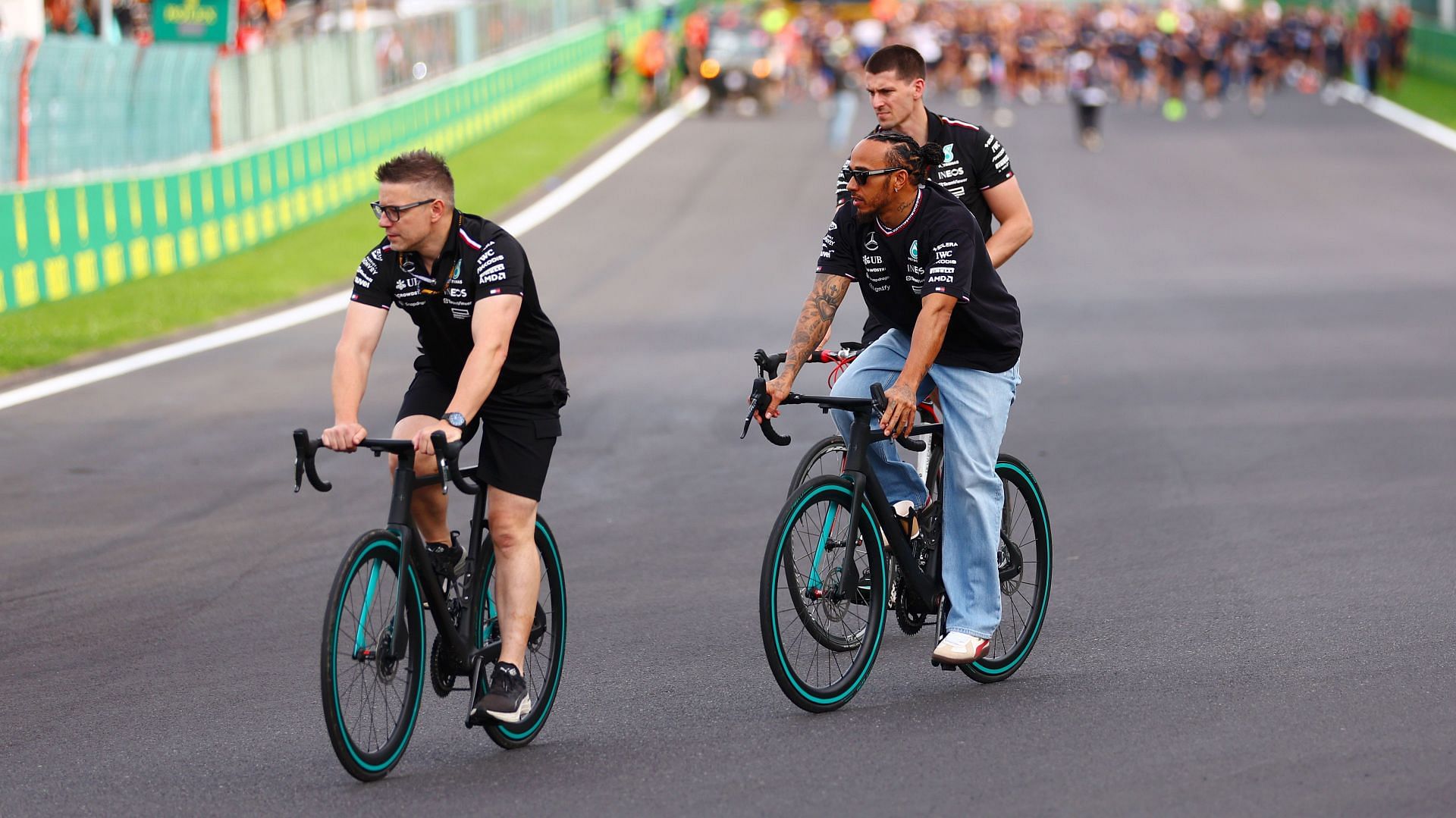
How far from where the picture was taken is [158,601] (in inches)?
313

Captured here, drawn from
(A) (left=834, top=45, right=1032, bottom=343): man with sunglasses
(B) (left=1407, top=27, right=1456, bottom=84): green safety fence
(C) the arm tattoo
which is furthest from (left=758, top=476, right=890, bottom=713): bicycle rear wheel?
(B) (left=1407, top=27, right=1456, bottom=84): green safety fence

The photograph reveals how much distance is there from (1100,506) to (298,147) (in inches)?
712

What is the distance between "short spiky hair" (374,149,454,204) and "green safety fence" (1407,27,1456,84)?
46.5 metres

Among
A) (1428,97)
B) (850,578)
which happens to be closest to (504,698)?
(850,578)

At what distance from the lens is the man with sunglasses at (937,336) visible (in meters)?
6.17

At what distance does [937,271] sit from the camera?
20.3 feet

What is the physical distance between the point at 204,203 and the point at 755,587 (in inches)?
608

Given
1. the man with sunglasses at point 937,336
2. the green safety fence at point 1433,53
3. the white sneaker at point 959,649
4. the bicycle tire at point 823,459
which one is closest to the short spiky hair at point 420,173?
the man with sunglasses at point 937,336

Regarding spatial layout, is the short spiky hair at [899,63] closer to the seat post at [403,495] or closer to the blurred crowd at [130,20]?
the seat post at [403,495]

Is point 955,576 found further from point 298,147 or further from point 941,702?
point 298,147

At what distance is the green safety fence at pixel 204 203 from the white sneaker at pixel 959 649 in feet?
41.9

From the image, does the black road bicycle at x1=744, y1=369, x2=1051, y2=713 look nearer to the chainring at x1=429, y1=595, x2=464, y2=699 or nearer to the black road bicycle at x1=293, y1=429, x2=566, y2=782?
the black road bicycle at x1=293, y1=429, x2=566, y2=782

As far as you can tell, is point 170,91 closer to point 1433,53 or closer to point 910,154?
point 910,154

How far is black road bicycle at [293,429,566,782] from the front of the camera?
5.35 m
